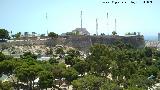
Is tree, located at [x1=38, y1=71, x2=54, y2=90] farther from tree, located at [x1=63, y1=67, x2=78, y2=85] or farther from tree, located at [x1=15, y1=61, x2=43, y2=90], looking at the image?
tree, located at [x1=63, y1=67, x2=78, y2=85]

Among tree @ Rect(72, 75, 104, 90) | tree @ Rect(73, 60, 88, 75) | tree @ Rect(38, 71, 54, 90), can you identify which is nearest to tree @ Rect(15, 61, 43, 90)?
tree @ Rect(38, 71, 54, 90)

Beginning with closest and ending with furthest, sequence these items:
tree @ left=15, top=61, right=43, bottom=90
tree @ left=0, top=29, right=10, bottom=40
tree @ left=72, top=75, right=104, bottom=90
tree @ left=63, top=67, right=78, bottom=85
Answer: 1. tree @ left=72, top=75, right=104, bottom=90
2. tree @ left=15, top=61, right=43, bottom=90
3. tree @ left=63, top=67, right=78, bottom=85
4. tree @ left=0, top=29, right=10, bottom=40

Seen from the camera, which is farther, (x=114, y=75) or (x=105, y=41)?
(x=105, y=41)

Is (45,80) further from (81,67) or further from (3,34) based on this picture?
(3,34)

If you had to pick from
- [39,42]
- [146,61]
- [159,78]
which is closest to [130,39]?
[39,42]

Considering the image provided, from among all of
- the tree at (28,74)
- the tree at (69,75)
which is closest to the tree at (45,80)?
the tree at (28,74)

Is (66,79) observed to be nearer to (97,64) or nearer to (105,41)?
(97,64)

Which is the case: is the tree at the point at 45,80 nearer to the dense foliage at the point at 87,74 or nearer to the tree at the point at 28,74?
the dense foliage at the point at 87,74

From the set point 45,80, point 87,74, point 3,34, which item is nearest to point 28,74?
point 45,80

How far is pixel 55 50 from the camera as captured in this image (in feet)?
→ 278

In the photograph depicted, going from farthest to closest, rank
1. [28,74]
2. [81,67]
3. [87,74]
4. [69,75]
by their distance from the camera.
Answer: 1. [81,67]
2. [87,74]
3. [69,75]
4. [28,74]

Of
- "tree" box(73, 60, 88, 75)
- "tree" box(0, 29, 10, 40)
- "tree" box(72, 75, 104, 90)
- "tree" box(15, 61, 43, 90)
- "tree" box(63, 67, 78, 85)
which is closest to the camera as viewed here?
"tree" box(72, 75, 104, 90)

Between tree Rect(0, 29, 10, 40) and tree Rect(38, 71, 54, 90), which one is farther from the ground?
tree Rect(0, 29, 10, 40)

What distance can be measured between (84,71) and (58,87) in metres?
7.09
